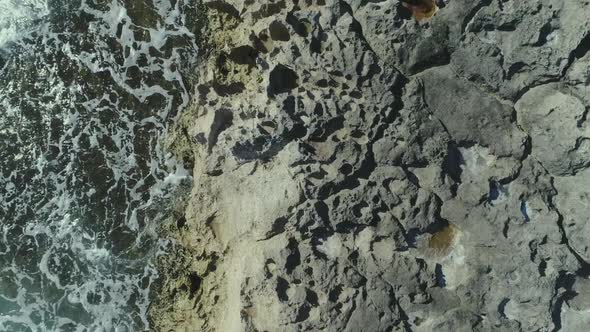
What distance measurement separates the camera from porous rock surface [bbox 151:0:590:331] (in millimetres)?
3072

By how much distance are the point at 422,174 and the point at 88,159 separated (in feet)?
7.77

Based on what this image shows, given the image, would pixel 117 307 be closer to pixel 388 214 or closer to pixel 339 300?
pixel 339 300

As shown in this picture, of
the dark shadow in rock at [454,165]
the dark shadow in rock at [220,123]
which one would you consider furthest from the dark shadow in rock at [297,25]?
the dark shadow in rock at [454,165]

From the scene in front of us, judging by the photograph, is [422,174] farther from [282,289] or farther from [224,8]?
[224,8]

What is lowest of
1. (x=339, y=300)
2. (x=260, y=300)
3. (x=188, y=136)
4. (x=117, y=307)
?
(x=339, y=300)

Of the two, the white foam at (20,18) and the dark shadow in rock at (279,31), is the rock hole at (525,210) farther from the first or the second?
the white foam at (20,18)

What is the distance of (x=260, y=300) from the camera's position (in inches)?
124

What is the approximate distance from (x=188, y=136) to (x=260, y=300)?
4.42ft

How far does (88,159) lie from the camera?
13.4 feet

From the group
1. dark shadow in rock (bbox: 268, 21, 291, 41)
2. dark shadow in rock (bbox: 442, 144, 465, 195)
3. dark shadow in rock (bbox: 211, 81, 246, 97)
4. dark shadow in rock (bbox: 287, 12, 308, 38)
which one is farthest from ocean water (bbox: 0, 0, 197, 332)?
dark shadow in rock (bbox: 442, 144, 465, 195)

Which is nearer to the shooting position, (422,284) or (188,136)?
(422,284)

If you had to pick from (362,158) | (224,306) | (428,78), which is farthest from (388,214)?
(224,306)

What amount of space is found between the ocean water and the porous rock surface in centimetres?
111

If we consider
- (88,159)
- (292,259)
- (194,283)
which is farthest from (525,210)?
(88,159)
